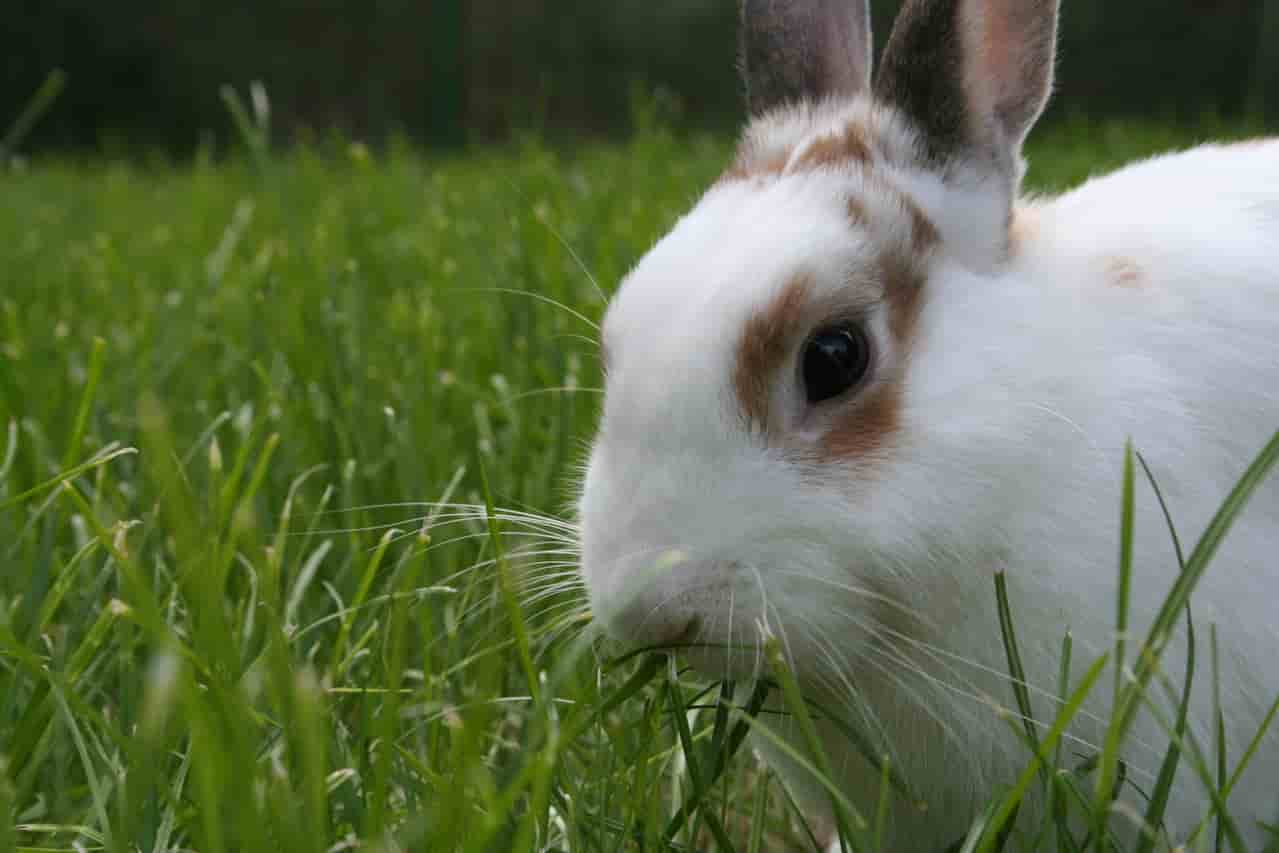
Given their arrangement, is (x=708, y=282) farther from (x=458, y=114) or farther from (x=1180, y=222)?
(x=458, y=114)

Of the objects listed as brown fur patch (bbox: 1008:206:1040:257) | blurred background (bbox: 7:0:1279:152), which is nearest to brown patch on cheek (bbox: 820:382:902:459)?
brown fur patch (bbox: 1008:206:1040:257)

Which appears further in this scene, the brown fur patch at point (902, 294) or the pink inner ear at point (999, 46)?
the pink inner ear at point (999, 46)

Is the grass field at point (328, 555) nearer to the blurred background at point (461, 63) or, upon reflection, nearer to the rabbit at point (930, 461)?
the rabbit at point (930, 461)

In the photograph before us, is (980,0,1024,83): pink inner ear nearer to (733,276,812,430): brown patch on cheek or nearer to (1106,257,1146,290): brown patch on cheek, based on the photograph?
(1106,257,1146,290): brown patch on cheek


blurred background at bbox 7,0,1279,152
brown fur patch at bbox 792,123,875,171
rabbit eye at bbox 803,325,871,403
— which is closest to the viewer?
rabbit eye at bbox 803,325,871,403

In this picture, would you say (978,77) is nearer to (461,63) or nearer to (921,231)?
(921,231)

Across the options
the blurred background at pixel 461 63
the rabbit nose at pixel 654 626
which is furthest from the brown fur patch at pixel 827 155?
the blurred background at pixel 461 63

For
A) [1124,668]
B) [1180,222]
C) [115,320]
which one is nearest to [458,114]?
[115,320]
